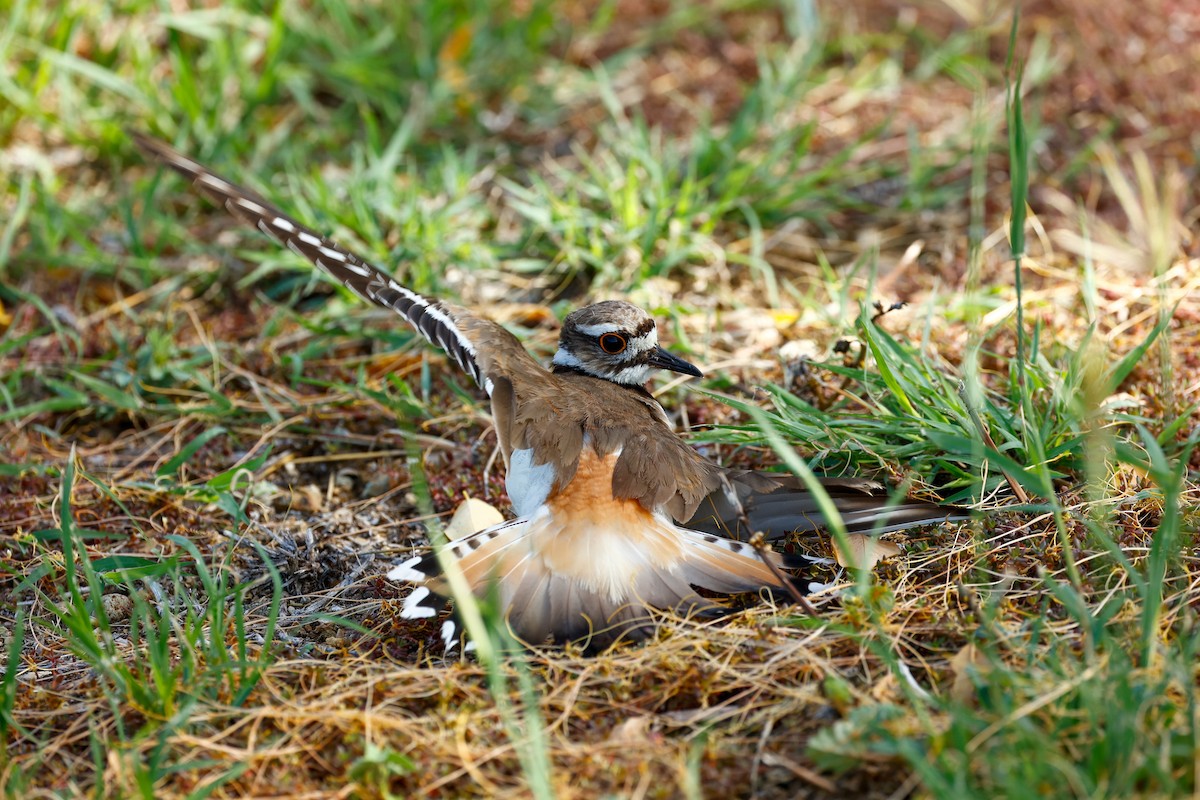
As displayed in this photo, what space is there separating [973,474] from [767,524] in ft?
2.38

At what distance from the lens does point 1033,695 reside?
283 centimetres

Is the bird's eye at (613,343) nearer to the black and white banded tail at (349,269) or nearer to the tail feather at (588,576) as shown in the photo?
the black and white banded tail at (349,269)

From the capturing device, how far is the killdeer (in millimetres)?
3584

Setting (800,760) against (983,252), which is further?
(983,252)

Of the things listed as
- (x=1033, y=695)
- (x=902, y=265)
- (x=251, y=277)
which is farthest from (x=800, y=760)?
(x=251, y=277)

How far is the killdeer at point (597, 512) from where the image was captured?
358cm

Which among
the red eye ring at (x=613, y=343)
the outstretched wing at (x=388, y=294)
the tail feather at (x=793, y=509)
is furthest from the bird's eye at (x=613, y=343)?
the tail feather at (x=793, y=509)

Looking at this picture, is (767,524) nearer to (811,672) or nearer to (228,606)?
(811,672)

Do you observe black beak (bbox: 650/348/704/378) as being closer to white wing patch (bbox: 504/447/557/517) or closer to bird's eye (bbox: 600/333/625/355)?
bird's eye (bbox: 600/333/625/355)

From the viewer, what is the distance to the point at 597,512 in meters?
3.80

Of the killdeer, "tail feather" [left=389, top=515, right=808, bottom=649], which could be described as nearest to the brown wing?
the killdeer

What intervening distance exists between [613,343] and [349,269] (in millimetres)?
1072

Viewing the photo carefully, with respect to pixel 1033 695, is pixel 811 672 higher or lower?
lower

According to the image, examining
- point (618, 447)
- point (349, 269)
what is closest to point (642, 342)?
point (618, 447)
